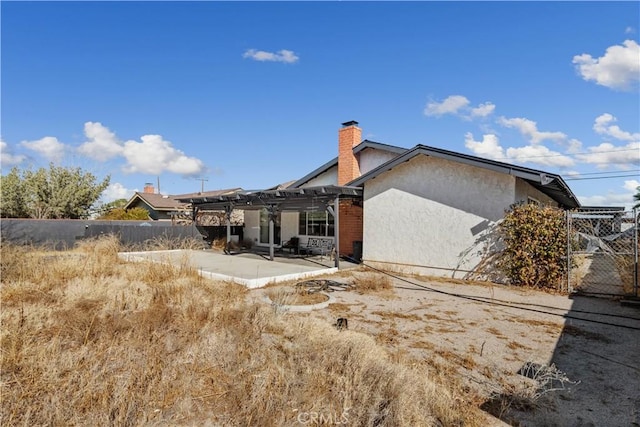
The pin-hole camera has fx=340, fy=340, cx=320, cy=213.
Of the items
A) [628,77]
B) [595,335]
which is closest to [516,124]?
[628,77]

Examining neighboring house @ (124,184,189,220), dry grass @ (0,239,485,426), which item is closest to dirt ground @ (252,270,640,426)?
dry grass @ (0,239,485,426)

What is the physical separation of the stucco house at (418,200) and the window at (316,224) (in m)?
0.70

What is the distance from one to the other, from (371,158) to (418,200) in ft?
14.1

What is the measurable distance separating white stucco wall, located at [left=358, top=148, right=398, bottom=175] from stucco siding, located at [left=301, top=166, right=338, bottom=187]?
155 centimetres

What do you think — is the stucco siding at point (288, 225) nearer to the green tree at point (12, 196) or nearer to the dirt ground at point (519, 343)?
the dirt ground at point (519, 343)

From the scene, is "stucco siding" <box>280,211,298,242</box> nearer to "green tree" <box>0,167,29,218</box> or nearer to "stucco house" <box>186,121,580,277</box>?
"stucco house" <box>186,121,580,277</box>

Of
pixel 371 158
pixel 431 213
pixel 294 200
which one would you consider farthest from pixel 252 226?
pixel 431 213

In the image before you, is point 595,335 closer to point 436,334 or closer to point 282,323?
point 436,334

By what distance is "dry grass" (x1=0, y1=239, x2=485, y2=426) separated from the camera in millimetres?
3061

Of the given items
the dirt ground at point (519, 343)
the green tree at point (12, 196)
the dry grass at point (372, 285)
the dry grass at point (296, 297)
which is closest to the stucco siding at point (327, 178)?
the dry grass at point (372, 285)

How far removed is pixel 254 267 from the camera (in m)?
12.2

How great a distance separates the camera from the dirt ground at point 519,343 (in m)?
3.40

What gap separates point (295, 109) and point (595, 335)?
55.5 feet

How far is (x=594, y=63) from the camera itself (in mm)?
14484
